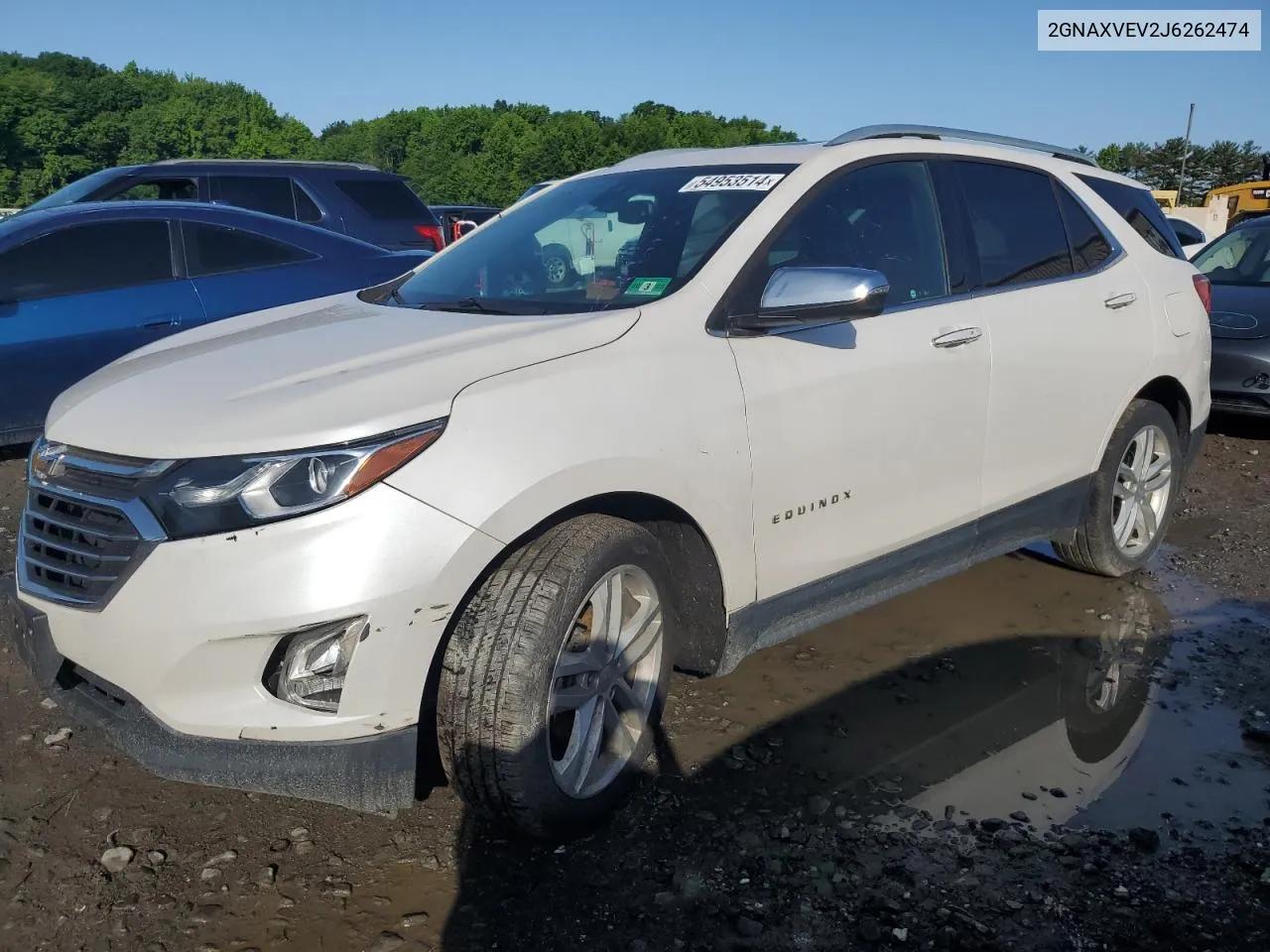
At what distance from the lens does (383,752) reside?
2.26 m

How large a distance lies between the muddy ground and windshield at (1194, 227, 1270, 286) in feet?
16.9

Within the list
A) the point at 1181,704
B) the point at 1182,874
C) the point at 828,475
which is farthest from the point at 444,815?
the point at 1181,704

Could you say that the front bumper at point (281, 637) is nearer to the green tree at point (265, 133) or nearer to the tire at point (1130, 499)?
the tire at point (1130, 499)

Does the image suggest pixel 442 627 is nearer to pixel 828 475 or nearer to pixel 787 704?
pixel 828 475

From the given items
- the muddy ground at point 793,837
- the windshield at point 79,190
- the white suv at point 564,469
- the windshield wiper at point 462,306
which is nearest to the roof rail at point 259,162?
the windshield at point 79,190

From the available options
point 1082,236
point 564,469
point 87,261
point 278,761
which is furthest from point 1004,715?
point 87,261

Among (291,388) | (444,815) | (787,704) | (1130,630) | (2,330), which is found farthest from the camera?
(2,330)

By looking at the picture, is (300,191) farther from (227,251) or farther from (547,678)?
(547,678)

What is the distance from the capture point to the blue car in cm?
559

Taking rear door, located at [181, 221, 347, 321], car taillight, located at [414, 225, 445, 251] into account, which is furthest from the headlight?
car taillight, located at [414, 225, 445, 251]

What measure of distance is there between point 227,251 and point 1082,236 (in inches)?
189

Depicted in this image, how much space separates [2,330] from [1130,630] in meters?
5.70

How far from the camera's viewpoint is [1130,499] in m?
4.46

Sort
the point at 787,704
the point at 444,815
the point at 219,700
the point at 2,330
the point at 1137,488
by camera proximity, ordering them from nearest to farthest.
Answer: the point at 219,700
the point at 444,815
the point at 787,704
the point at 1137,488
the point at 2,330
